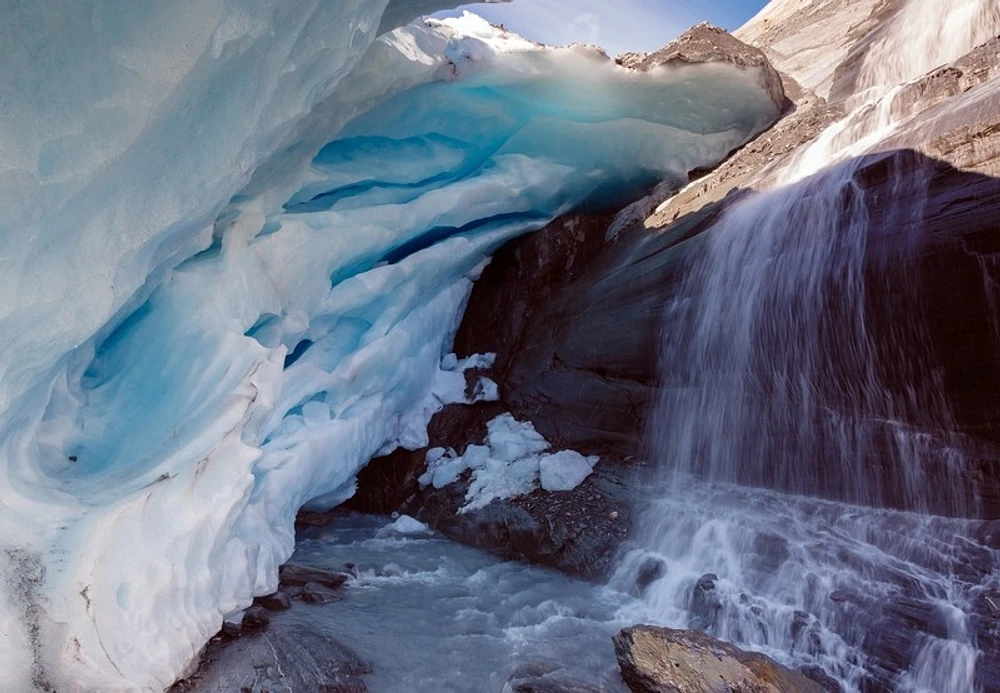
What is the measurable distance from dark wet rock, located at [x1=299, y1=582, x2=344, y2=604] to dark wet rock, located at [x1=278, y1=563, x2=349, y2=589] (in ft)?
0.16

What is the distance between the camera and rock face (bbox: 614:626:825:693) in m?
3.10

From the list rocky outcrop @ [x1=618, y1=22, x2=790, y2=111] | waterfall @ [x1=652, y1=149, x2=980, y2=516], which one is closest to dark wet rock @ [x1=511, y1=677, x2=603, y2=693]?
waterfall @ [x1=652, y1=149, x2=980, y2=516]

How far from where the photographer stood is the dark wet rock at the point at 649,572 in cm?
470

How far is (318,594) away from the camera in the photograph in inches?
175

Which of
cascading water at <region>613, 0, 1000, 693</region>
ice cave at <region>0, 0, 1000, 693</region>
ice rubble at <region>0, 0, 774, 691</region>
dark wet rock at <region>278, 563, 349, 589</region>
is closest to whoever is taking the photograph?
→ ice rubble at <region>0, 0, 774, 691</region>

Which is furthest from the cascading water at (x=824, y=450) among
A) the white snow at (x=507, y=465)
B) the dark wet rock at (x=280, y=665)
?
the dark wet rock at (x=280, y=665)

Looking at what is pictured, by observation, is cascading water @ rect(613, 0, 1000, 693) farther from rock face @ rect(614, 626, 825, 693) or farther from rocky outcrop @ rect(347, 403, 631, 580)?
rock face @ rect(614, 626, 825, 693)

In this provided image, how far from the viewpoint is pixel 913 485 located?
3836mm

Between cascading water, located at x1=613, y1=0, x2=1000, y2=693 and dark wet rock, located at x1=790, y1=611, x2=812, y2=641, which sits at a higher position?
cascading water, located at x1=613, y1=0, x2=1000, y2=693

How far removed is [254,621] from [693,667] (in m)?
2.29

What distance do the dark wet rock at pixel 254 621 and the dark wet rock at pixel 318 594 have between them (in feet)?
1.38

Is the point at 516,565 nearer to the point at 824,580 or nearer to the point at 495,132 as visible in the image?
the point at 824,580

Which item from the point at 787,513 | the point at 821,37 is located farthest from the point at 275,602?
the point at 821,37

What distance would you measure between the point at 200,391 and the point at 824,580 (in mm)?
3638
